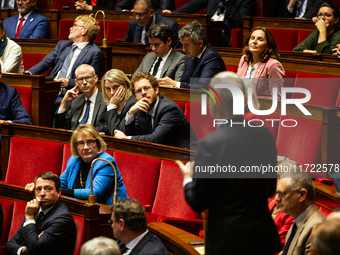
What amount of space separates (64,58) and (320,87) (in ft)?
4.35

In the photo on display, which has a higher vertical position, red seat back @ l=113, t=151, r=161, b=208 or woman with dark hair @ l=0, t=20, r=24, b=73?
woman with dark hair @ l=0, t=20, r=24, b=73

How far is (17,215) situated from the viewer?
167 cm

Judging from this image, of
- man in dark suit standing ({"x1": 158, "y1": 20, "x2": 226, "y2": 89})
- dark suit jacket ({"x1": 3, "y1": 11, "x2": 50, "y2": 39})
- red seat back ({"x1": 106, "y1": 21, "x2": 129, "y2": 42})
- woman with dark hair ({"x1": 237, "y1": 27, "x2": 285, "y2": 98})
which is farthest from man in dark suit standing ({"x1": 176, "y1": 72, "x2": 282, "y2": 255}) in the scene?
dark suit jacket ({"x1": 3, "y1": 11, "x2": 50, "y2": 39})

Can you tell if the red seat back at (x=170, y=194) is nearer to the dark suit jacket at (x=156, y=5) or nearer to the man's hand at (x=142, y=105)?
the man's hand at (x=142, y=105)

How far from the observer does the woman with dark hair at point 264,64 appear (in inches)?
85.4

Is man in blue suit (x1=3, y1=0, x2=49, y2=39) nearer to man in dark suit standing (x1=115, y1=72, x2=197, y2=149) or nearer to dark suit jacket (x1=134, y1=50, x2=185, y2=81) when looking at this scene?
dark suit jacket (x1=134, y1=50, x2=185, y2=81)

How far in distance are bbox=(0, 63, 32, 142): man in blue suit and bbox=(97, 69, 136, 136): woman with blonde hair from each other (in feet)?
1.23

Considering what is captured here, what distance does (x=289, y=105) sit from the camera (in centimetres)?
185

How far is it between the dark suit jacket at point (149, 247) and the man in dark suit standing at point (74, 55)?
1.47m

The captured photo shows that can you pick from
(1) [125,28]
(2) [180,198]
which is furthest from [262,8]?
(2) [180,198]

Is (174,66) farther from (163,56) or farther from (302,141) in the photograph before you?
(302,141)

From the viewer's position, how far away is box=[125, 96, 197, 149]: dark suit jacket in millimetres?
1839

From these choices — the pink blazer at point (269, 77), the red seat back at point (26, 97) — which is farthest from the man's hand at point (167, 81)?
the red seat back at point (26, 97)

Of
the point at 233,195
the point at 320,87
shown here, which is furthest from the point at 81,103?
the point at 233,195
